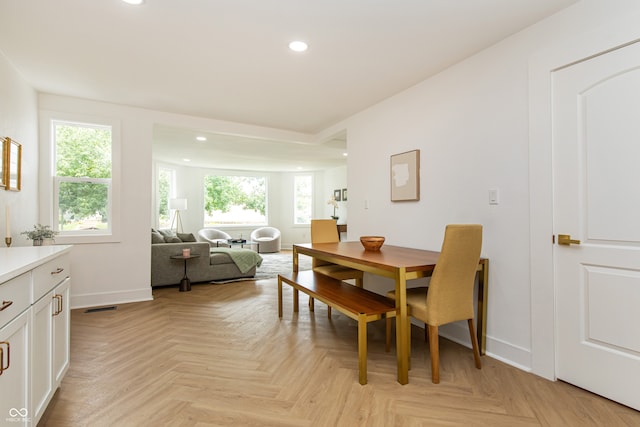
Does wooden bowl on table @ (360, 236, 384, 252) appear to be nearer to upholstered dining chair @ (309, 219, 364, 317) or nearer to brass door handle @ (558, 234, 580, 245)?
upholstered dining chair @ (309, 219, 364, 317)

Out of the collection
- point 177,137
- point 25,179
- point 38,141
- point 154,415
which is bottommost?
point 154,415

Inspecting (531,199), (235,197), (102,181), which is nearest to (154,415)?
(531,199)

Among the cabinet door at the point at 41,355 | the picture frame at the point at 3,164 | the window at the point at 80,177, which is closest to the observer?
the cabinet door at the point at 41,355

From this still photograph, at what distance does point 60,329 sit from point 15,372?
27.6 inches

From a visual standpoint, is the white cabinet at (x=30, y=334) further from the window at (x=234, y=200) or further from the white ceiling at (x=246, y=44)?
the window at (x=234, y=200)

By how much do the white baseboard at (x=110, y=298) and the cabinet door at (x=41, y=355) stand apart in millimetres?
2360

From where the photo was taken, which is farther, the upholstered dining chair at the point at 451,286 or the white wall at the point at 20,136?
the white wall at the point at 20,136

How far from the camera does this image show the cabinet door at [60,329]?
173cm

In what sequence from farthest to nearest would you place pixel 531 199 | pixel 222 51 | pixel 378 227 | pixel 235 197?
1. pixel 235 197
2. pixel 378 227
3. pixel 222 51
4. pixel 531 199

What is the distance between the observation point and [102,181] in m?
3.83

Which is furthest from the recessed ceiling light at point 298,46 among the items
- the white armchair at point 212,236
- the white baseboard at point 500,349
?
the white armchair at point 212,236

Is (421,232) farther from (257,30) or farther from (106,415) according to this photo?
(106,415)

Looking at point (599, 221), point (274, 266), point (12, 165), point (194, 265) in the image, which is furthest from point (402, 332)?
point (274, 266)

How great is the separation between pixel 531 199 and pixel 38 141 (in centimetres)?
482
